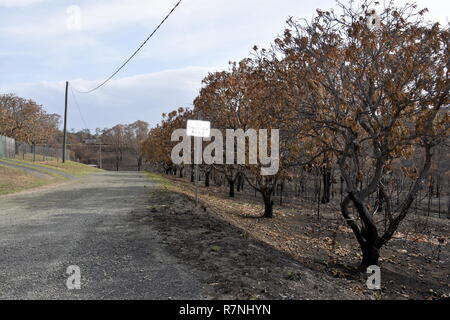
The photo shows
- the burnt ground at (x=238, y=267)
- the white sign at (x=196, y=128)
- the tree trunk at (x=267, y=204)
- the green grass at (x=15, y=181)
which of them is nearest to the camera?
the burnt ground at (x=238, y=267)

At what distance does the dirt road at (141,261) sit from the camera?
4211 mm

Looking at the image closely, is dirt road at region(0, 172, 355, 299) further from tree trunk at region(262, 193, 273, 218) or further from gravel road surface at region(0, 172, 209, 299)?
tree trunk at region(262, 193, 273, 218)

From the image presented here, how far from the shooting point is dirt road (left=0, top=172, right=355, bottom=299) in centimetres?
421

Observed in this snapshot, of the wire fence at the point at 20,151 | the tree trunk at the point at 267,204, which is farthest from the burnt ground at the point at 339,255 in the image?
the wire fence at the point at 20,151

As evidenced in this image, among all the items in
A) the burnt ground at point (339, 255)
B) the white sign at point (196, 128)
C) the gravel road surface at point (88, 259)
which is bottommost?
the burnt ground at point (339, 255)

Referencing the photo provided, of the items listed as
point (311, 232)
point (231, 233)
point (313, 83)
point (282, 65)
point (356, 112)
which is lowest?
point (311, 232)

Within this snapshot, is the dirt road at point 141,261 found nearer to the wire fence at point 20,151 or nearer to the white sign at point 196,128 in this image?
the white sign at point 196,128

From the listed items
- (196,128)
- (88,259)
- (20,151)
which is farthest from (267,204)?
(20,151)

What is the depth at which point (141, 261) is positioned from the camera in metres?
5.28

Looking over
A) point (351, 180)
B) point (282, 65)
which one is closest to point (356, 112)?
point (351, 180)

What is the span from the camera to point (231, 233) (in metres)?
7.77

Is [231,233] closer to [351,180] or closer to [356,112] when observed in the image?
[351,180]
